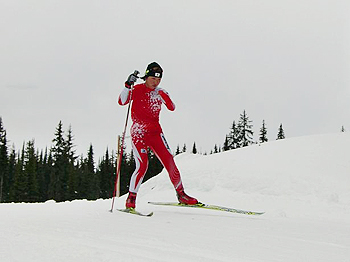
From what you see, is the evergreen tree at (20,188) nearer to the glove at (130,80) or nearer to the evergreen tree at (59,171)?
the evergreen tree at (59,171)

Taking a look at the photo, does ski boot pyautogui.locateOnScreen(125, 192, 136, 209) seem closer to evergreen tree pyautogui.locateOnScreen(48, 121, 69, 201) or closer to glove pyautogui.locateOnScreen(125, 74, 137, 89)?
glove pyautogui.locateOnScreen(125, 74, 137, 89)

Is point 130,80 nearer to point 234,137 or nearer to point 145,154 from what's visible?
point 145,154

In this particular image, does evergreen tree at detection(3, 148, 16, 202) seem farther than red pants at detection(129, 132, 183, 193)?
Yes

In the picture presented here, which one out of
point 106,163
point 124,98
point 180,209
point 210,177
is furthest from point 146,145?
point 106,163

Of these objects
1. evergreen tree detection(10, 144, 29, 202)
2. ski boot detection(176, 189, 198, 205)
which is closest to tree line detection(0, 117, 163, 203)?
evergreen tree detection(10, 144, 29, 202)

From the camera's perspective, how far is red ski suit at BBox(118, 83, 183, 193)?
17.5 ft

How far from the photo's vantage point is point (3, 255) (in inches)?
93.7

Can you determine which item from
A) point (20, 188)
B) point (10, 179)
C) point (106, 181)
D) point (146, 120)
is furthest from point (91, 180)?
point (146, 120)

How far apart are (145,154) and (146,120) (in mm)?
522

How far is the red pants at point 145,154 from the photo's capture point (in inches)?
209

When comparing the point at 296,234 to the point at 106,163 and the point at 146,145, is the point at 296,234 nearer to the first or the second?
the point at 146,145

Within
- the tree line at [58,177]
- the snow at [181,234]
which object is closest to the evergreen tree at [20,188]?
the tree line at [58,177]

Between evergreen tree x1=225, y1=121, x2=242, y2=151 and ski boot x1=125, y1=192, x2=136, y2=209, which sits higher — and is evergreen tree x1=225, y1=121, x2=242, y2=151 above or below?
above

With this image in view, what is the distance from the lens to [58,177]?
55094 millimetres
